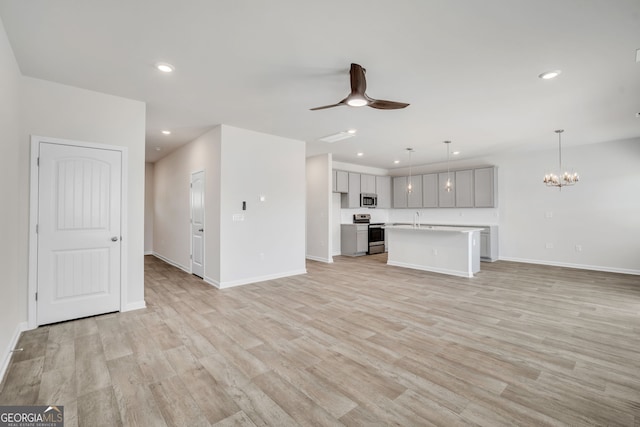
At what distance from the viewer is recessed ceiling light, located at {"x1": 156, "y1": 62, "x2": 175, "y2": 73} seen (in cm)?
285

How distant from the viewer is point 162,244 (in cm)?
757

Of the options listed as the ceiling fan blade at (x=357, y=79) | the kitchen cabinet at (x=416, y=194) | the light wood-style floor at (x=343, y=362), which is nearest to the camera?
the light wood-style floor at (x=343, y=362)

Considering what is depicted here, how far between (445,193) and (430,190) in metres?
0.48

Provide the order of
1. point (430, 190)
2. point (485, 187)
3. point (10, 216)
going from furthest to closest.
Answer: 1. point (430, 190)
2. point (485, 187)
3. point (10, 216)

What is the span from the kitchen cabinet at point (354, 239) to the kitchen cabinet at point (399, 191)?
1.76m

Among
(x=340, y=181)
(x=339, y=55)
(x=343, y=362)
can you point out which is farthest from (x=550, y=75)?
(x=340, y=181)

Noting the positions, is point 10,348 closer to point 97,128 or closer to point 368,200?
point 97,128

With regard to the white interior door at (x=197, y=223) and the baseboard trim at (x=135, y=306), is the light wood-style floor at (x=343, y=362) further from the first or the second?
the white interior door at (x=197, y=223)

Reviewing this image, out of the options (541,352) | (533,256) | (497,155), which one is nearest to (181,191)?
(541,352)

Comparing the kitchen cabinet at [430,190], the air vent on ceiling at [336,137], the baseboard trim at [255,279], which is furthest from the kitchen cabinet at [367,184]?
the baseboard trim at [255,279]

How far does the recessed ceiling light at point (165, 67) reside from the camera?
2846mm

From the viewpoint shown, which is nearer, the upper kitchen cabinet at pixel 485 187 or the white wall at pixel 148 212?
the upper kitchen cabinet at pixel 485 187

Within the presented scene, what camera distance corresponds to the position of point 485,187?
7.61 meters

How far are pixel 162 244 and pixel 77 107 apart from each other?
485 centimetres
